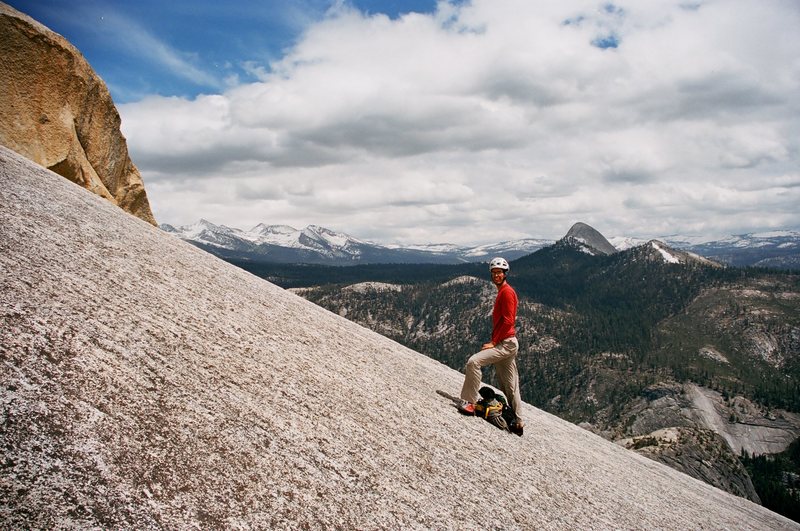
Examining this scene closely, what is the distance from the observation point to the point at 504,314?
12.5m

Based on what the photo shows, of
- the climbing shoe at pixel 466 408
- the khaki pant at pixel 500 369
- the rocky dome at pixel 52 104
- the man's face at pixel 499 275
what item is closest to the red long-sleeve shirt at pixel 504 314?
the man's face at pixel 499 275

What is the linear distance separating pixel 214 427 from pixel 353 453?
2.53 meters

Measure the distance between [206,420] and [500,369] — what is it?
344 inches

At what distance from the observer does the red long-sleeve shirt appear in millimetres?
12320

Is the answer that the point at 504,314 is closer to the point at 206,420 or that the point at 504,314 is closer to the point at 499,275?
the point at 499,275

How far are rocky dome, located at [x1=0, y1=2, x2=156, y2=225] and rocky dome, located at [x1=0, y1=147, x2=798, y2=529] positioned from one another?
20.2 feet

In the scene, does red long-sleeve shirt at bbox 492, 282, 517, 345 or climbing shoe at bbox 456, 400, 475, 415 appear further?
climbing shoe at bbox 456, 400, 475, 415

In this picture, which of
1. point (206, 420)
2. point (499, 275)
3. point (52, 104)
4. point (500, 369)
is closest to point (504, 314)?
point (499, 275)

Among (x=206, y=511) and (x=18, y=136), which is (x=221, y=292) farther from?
(x=18, y=136)

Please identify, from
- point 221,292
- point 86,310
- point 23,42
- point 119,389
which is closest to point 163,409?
point 119,389

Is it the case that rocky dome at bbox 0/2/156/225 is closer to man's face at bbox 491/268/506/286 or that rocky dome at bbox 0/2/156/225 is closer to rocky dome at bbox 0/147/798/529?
rocky dome at bbox 0/147/798/529

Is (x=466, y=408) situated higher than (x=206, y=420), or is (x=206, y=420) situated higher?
(x=466, y=408)

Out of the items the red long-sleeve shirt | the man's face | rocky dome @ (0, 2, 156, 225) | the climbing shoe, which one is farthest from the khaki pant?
rocky dome @ (0, 2, 156, 225)

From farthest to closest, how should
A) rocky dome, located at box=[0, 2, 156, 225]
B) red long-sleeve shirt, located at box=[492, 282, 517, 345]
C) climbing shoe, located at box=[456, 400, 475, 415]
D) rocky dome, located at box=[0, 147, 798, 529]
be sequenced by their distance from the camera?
rocky dome, located at box=[0, 2, 156, 225] < climbing shoe, located at box=[456, 400, 475, 415] < red long-sleeve shirt, located at box=[492, 282, 517, 345] < rocky dome, located at box=[0, 147, 798, 529]
